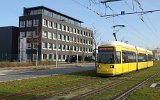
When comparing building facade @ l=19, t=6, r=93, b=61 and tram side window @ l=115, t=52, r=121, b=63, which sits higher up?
building facade @ l=19, t=6, r=93, b=61

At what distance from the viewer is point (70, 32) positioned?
98.1 m

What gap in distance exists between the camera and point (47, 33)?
3302 inches

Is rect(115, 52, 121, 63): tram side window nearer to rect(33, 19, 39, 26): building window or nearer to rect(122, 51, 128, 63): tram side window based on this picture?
rect(122, 51, 128, 63): tram side window

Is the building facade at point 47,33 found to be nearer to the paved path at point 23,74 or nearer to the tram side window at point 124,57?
the paved path at point 23,74

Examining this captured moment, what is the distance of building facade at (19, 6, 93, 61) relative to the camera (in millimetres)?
80750

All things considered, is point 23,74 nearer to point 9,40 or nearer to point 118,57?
point 118,57

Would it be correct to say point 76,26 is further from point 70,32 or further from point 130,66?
point 130,66

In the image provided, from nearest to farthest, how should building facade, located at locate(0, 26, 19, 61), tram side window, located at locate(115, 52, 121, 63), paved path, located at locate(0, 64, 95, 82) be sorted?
tram side window, located at locate(115, 52, 121, 63), paved path, located at locate(0, 64, 95, 82), building facade, located at locate(0, 26, 19, 61)

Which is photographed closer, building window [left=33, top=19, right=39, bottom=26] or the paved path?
the paved path

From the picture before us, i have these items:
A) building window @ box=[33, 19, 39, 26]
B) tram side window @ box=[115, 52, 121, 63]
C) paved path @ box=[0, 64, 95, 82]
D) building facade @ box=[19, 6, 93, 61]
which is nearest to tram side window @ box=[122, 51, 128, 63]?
tram side window @ box=[115, 52, 121, 63]

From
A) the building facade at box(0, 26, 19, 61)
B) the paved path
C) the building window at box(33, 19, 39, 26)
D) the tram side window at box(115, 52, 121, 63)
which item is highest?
the building window at box(33, 19, 39, 26)

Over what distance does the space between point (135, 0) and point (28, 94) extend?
43.9 feet

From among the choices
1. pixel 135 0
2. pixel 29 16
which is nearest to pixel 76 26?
pixel 29 16

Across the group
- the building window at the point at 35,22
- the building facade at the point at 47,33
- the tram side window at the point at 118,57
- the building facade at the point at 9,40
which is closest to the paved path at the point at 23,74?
the tram side window at the point at 118,57
